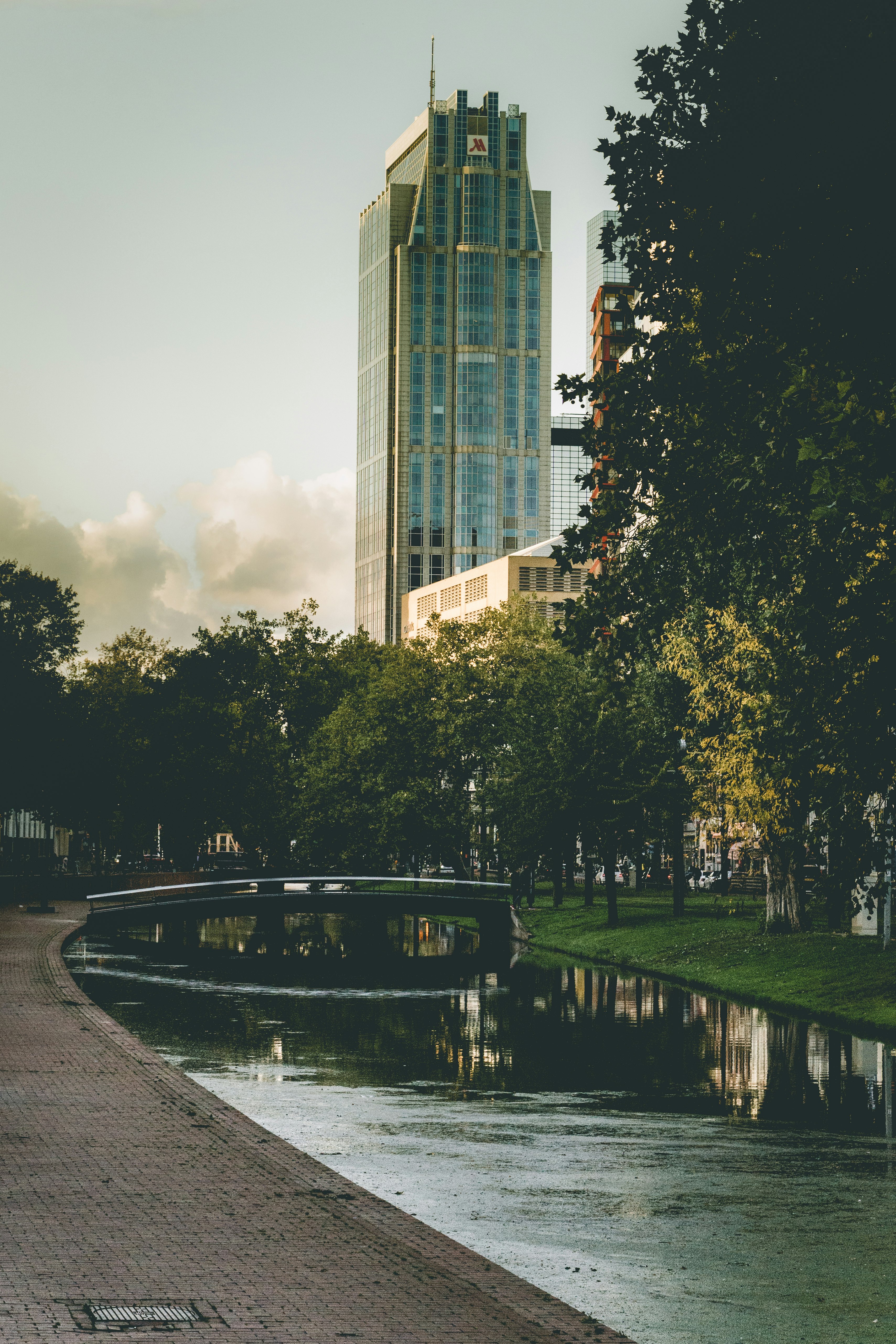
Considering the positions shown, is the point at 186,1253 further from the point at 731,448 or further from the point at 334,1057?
the point at 334,1057

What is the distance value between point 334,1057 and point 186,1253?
1414cm

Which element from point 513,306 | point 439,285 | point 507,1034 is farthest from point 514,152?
point 507,1034

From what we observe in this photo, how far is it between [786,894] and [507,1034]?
14915mm

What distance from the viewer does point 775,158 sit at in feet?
49.1

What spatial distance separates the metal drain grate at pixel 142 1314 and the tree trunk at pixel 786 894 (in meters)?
31.6

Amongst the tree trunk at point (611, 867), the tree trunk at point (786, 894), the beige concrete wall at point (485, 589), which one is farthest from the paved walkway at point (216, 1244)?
the beige concrete wall at point (485, 589)

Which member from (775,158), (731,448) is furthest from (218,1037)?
(775,158)

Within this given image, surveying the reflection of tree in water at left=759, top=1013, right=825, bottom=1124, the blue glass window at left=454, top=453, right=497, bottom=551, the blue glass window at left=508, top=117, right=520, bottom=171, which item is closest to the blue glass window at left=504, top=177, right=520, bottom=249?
the blue glass window at left=508, top=117, right=520, bottom=171

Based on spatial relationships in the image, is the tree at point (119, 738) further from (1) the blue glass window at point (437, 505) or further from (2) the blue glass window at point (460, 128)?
(2) the blue glass window at point (460, 128)

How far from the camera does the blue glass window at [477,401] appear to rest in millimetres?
189250

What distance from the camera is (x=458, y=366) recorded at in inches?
7510

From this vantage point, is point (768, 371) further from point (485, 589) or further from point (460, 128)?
point (460, 128)

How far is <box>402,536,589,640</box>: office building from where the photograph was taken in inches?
6166

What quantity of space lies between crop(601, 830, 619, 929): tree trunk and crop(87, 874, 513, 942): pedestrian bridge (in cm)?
312
